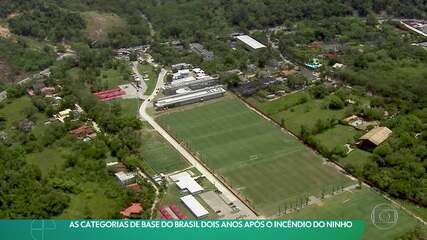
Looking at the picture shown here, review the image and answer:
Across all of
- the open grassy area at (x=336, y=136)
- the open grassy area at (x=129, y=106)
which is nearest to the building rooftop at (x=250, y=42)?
the open grassy area at (x=129, y=106)

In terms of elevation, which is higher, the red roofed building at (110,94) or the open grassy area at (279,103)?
the open grassy area at (279,103)

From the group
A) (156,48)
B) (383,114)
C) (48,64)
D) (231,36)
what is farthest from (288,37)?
(48,64)

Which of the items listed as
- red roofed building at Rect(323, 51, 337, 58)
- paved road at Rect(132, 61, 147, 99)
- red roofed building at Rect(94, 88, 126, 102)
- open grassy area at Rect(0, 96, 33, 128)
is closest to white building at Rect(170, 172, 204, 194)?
paved road at Rect(132, 61, 147, 99)

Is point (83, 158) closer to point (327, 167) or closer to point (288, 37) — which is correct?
point (327, 167)

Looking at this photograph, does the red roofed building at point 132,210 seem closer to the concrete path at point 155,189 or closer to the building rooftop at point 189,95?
the concrete path at point 155,189

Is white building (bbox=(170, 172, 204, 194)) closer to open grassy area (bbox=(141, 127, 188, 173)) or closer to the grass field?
open grassy area (bbox=(141, 127, 188, 173))

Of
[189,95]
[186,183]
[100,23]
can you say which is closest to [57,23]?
[100,23]
